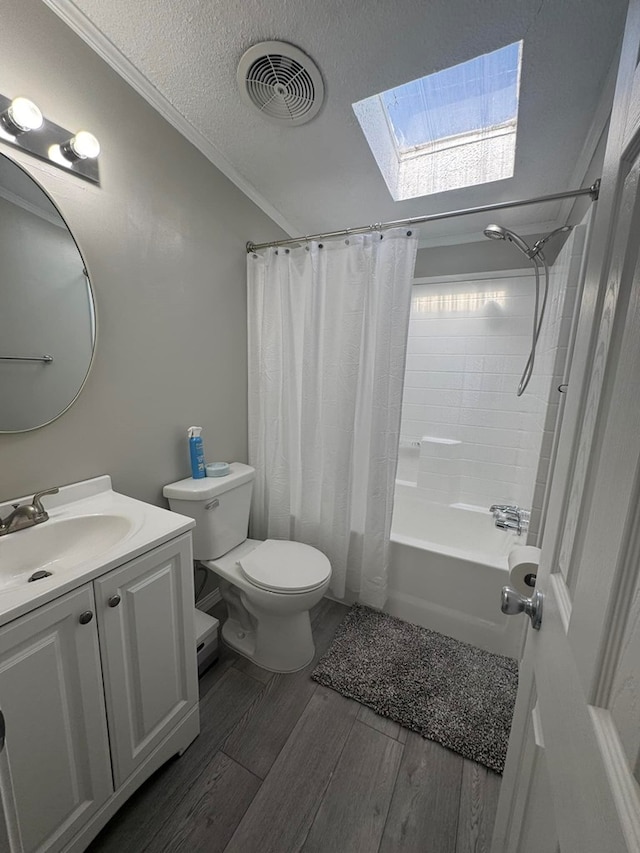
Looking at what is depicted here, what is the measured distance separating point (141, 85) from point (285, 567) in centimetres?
202

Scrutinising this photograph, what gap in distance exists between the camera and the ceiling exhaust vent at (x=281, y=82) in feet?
3.59

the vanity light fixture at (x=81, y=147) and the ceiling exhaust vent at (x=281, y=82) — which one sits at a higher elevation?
the ceiling exhaust vent at (x=281, y=82)

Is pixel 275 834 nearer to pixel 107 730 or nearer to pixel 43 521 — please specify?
pixel 107 730

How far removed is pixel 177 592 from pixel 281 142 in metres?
1.87

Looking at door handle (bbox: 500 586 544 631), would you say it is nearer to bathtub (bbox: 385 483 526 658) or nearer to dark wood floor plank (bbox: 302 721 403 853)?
dark wood floor plank (bbox: 302 721 403 853)

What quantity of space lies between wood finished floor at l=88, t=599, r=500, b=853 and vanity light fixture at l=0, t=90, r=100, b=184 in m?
2.03

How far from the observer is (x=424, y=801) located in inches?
41.2

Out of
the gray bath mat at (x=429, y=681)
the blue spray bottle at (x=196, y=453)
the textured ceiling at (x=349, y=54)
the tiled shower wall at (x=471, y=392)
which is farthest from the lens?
the tiled shower wall at (x=471, y=392)

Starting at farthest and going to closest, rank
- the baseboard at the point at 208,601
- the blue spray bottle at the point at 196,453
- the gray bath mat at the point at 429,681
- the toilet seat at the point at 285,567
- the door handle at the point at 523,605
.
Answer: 1. the baseboard at the point at 208,601
2. the blue spray bottle at the point at 196,453
3. the toilet seat at the point at 285,567
4. the gray bath mat at the point at 429,681
5. the door handle at the point at 523,605

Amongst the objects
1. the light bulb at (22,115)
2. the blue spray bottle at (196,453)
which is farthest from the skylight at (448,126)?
the blue spray bottle at (196,453)

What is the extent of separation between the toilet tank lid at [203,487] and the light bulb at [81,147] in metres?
1.24

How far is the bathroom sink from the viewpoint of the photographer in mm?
912

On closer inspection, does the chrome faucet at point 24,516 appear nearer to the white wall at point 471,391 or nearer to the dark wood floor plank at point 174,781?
the dark wood floor plank at point 174,781

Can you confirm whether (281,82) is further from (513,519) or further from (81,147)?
(513,519)
